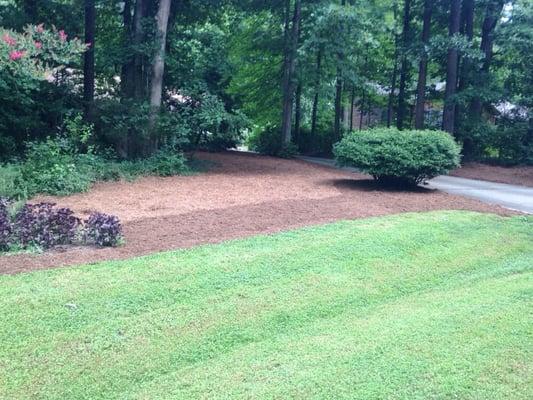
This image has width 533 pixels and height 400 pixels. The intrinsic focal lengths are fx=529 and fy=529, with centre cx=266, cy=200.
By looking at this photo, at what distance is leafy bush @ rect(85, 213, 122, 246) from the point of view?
592 centimetres

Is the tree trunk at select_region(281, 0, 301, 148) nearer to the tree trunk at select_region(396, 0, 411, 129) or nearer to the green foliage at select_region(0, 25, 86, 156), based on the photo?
the tree trunk at select_region(396, 0, 411, 129)

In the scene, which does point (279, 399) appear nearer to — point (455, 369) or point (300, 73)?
point (455, 369)

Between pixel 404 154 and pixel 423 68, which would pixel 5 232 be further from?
pixel 423 68

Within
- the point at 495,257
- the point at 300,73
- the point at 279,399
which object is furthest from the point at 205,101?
the point at 279,399

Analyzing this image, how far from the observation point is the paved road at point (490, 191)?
1021 centimetres

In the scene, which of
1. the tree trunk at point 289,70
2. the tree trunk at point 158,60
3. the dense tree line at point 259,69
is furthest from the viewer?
the tree trunk at point 289,70

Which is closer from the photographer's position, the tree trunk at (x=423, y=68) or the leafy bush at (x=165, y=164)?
the leafy bush at (x=165, y=164)

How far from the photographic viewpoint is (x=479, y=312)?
4730mm

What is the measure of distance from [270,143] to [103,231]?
16015mm

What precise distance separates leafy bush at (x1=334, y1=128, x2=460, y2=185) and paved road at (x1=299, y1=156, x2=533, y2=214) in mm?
1140

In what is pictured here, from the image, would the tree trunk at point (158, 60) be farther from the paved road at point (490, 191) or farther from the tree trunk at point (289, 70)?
the paved road at point (490, 191)

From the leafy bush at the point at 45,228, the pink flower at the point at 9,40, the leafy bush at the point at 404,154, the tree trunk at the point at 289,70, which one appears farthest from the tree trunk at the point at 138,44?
the leafy bush at the point at 45,228

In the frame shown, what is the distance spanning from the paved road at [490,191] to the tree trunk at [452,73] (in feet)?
10.7

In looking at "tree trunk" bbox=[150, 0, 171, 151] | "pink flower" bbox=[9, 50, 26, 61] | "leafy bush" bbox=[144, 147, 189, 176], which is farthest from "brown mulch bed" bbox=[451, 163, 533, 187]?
"pink flower" bbox=[9, 50, 26, 61]
